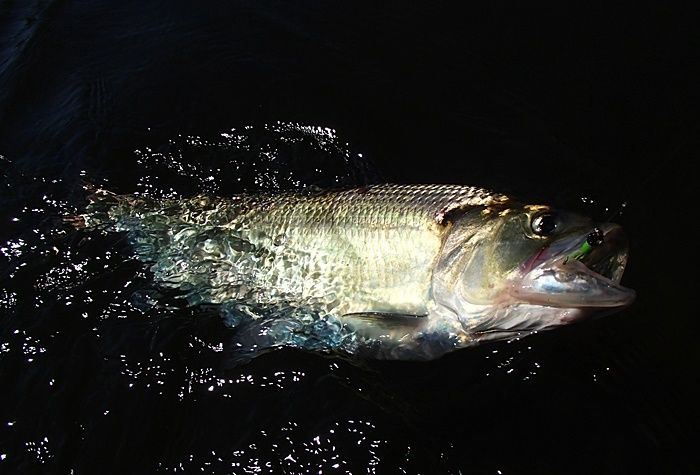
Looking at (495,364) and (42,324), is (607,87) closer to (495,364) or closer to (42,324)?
(495,364)

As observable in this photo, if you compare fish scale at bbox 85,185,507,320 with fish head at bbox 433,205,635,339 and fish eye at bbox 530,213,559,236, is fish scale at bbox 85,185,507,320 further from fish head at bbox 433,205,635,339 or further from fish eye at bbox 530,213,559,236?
fish eye at bbox 530,213,559,236

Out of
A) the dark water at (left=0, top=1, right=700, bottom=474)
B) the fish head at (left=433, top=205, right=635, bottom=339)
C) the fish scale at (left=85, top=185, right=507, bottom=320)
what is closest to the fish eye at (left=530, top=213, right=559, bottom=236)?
the fish head at (left=433, top=205, right=635, bottom=339)

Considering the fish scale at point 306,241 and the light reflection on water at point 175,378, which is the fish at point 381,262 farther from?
the light reflection on water at point 175,378

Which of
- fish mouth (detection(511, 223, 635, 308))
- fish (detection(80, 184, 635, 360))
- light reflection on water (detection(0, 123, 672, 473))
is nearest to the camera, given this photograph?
fish mouth (detection(511, 223, 635, 308))

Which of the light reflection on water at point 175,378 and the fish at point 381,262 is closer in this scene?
the fish at point 381,262

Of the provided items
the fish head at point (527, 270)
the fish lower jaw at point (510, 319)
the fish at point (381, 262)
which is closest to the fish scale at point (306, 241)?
the fish at point (381, 262)

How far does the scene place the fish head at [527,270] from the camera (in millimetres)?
2715

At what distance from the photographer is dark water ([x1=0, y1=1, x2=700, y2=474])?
9.85 feet

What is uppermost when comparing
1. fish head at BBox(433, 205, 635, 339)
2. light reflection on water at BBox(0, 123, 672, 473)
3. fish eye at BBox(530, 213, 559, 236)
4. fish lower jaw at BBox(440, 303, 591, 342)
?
fish eye at BBox(530, 213, 559, 236)

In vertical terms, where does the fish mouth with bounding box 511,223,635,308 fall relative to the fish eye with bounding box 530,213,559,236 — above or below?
below

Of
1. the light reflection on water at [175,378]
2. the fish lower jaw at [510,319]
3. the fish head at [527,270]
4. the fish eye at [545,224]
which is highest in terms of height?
the fish eye at [545,224]

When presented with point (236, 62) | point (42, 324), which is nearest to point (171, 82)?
point (236, 62)

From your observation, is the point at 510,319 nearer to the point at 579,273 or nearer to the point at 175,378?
the point at 579,273

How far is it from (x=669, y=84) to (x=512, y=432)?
3.76m
